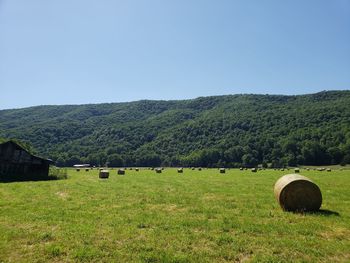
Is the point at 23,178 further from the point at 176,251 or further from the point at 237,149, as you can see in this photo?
the point at 237,149

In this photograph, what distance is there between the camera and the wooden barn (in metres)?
34.2

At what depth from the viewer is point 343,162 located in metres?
97.8

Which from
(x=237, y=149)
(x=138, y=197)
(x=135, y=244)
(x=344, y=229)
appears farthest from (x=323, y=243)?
(x=237, y=149)

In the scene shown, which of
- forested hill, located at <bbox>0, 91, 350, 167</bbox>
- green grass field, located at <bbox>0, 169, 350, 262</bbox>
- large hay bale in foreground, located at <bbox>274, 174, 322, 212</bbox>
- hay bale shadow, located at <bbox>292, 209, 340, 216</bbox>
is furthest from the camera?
forested hill, located at <bbox>0, 91, 350, 167</bbox>

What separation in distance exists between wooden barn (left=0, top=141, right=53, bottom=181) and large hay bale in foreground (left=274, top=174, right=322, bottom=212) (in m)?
28.2

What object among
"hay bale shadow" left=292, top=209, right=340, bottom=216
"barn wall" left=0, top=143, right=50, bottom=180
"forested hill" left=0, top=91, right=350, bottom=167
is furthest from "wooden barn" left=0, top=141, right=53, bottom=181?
"forested hill" left=0, top=91, right=350, bottom=167

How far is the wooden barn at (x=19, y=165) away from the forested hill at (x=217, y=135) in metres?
84.6

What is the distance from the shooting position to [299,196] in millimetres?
13992

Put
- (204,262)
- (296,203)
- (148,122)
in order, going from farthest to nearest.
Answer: (148,122) → (296,203) → (204,262)

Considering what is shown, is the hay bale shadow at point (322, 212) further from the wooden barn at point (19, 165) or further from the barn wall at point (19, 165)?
the barn wall at point (19, 165)

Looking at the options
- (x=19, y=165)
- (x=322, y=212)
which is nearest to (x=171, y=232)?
(x=322, y=212)

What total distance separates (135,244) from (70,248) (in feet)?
5.51

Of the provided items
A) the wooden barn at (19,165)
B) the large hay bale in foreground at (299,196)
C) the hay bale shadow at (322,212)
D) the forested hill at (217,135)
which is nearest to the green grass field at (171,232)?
the hay bale shadow at (322,212)

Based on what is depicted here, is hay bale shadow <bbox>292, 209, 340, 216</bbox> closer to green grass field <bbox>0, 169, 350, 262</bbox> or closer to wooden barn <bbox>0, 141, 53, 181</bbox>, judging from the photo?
green grass field <bbox>0, 169, 350, 262</bbox>
